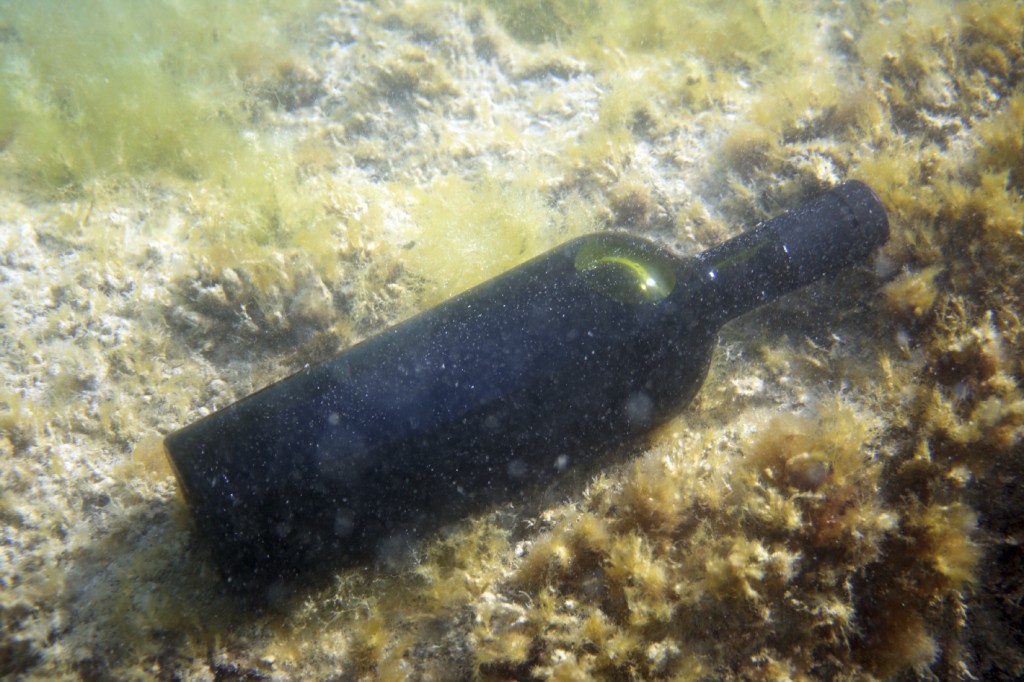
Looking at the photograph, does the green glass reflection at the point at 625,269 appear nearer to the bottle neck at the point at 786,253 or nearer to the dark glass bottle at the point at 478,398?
the dark glass bottle at the point at 478,398

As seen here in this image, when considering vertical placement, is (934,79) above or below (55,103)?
below

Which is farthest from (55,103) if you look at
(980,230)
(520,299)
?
(980,230)

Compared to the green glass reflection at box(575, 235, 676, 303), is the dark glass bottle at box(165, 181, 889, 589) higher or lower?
lower

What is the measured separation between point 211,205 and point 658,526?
11.4ft

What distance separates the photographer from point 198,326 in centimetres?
277

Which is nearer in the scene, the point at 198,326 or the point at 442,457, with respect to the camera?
the point at 442,457

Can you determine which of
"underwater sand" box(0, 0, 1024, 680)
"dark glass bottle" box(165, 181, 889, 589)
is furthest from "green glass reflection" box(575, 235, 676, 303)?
"underwater sand" box(0, 0, 1024, 680)

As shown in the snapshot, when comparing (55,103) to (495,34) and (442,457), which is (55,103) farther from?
(442,457)

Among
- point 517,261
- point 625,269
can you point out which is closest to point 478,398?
point 625,269

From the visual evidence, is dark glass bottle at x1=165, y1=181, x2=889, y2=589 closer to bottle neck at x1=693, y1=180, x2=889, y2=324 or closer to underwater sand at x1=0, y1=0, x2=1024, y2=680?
bottle neck at x1=693, y1=180, x2=889, y2=324

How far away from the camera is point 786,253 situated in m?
2.06

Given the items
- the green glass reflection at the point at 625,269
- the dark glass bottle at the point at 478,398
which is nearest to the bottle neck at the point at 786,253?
the dark glass bottle at the point at 478,398

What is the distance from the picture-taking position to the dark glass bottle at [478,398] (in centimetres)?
171

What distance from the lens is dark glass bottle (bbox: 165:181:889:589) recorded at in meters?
1.71
